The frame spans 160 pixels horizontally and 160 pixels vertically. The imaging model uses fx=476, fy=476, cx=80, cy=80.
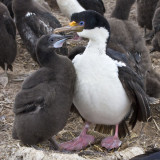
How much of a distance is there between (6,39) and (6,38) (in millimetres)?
16

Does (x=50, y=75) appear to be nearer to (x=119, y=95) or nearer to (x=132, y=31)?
(x=119, y=95)

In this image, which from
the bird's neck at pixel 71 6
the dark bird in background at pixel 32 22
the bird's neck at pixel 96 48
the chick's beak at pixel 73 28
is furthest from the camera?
the bird's neck at pixel 71 6

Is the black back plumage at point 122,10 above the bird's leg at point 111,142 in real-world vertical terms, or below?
below

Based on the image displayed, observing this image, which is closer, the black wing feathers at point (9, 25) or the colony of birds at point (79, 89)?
the colony of birds at point (79, 89)

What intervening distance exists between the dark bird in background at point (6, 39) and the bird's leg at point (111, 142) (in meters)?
2.63

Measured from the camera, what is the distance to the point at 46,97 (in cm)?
471

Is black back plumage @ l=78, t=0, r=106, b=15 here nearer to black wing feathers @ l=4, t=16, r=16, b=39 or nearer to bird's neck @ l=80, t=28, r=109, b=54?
black wing feathers @ l=4, t=16, r=16, b=39

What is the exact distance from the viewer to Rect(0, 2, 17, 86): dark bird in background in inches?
290

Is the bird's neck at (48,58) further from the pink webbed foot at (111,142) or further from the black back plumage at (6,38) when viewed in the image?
the black back plumage at (6,38)

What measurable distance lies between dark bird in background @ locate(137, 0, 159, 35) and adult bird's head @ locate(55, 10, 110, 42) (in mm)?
5661

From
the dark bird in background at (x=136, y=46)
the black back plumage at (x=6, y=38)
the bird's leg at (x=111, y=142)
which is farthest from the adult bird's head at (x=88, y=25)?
the black back plumage at (x=6, y=38)

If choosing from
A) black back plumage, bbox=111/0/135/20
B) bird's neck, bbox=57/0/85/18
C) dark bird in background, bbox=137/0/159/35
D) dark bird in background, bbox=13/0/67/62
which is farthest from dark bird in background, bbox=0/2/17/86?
dark bird in background, bbox=137/0/159/35

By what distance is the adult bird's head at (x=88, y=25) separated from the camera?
4.71m

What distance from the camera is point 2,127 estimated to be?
5996mm
